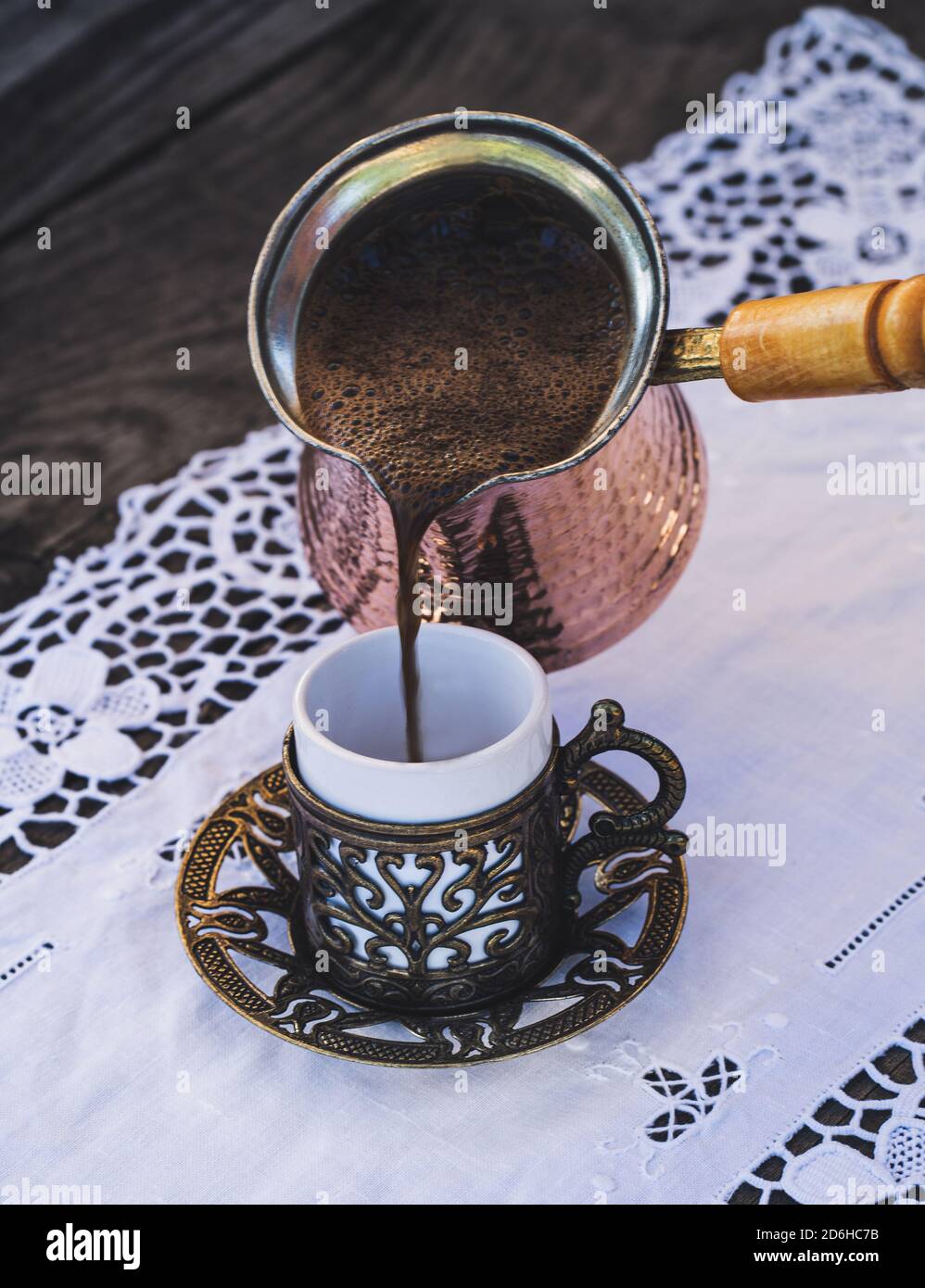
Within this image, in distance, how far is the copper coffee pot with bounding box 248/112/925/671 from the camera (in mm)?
711

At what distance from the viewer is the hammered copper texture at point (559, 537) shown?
0.76 meters

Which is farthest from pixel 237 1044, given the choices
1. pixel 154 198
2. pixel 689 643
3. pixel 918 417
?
pixel 154 198

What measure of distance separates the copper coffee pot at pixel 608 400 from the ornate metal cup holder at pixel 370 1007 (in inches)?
4.6

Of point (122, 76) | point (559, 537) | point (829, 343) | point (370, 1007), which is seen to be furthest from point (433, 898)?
point (122, 76)

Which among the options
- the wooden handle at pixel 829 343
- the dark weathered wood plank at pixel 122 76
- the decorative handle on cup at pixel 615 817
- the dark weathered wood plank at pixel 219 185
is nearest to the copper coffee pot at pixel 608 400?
the wooden handle at pixel 829 343

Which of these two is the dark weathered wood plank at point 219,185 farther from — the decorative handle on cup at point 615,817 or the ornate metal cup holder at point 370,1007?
the decorative handle on cup at point 615,817

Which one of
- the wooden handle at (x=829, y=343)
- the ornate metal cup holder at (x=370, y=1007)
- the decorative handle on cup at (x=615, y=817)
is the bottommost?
the ornate metal cup holder at (x=370, y=1007)

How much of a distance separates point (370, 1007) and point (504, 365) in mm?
313

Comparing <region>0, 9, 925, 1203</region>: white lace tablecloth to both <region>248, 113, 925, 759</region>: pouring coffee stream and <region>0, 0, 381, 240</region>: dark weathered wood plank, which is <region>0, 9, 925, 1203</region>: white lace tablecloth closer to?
<region>248, 113, 925, 759</region>: pouring coffee stream

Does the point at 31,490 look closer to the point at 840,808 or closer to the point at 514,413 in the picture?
the point at 514,413

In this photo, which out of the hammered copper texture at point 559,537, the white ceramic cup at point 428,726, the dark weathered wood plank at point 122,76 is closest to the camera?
the white ceramic cup at point 428,726

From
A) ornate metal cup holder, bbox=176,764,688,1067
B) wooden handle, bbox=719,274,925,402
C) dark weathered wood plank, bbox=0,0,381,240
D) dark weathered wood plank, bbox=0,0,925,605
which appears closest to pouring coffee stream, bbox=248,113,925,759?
wooden handle, bbox=719,274,925,402

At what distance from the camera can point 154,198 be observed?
145cm
